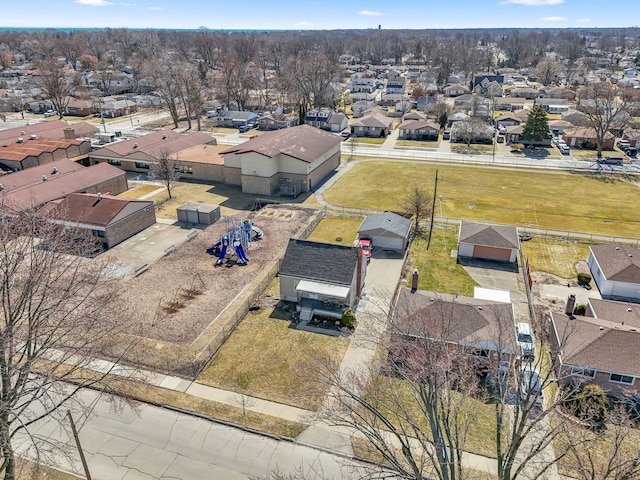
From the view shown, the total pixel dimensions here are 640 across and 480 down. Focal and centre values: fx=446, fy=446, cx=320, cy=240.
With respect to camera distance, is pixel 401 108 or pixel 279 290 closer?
pixel 279 290

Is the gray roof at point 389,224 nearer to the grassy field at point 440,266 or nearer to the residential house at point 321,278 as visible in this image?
the grassy field at point 440,266

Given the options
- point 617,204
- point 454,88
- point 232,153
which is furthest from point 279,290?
point 454,88

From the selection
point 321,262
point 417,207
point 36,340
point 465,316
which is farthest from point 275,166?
point 36,340

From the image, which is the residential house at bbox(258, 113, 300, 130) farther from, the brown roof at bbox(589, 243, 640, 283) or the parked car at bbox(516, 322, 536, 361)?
the parked car at bbox(516, 322, 536, 361)

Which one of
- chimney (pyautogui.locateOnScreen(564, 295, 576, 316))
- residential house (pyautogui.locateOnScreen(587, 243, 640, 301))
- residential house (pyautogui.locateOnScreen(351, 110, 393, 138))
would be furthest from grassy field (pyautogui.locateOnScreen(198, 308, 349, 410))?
residential house (pyautogui.locateOnScreen(351, 110, 393, 138))

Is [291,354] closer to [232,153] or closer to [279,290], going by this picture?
[279,290]

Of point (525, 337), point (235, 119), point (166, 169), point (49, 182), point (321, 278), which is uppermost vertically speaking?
point (235, 119)

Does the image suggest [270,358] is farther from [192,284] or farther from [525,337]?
[525,337]
